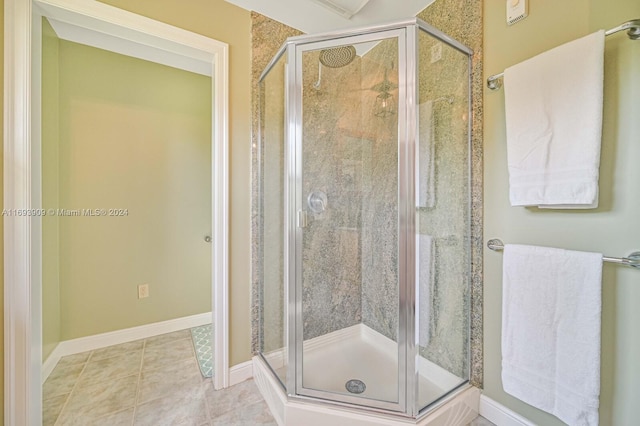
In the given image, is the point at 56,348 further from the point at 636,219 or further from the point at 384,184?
the point at 636,219

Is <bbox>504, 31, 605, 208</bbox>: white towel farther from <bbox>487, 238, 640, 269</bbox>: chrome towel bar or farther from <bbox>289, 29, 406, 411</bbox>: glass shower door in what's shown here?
<bbox>289, 29, 406, 411</bbox>: glass shower door

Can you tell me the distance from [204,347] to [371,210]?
1717 mm

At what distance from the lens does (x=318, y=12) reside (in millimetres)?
1621

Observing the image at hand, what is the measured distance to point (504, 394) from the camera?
1217 mm

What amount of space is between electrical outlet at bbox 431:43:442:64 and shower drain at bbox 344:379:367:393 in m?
1.79

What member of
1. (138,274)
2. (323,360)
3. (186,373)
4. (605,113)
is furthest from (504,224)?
(138,274)

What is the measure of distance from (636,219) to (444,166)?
71 centimetres

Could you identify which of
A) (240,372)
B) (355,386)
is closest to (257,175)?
(240,372)

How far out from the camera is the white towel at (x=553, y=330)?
0.89m

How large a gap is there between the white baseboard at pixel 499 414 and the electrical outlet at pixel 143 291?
249 centimetres

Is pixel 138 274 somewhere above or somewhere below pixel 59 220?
below

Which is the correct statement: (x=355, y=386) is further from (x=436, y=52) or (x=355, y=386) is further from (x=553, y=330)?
(x=436, y=52)

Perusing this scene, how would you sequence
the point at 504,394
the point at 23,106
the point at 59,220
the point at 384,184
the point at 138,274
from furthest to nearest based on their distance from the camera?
the point at 138,274
the point at 59,220
the point at 384,184
the point at 504,394
the point at 23,106

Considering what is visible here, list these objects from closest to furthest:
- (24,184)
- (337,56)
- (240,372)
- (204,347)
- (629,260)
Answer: (629,260) < (24,184) < (337,56) < (240,372) < (204,347)
